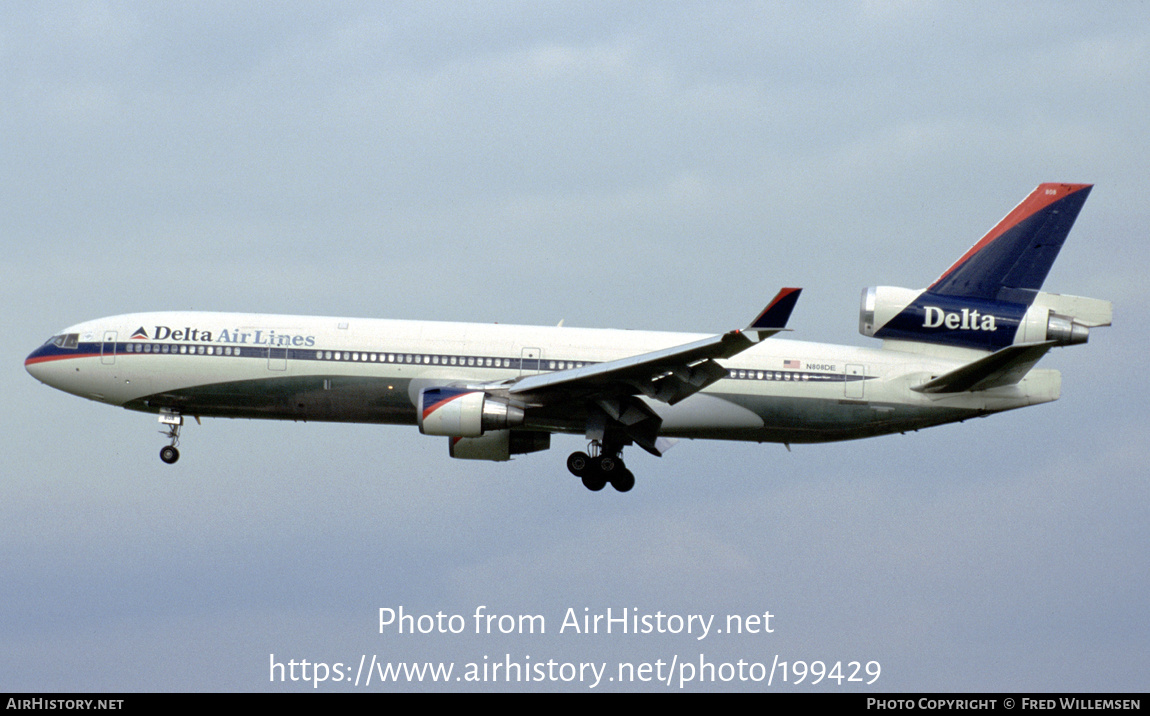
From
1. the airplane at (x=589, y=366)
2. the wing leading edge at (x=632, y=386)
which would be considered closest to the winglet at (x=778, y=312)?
the wing leading edge at (x=632, y=386)

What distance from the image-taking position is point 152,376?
3931cm

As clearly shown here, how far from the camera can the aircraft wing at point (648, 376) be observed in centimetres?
3381

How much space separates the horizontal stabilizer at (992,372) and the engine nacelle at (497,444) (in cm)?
1115

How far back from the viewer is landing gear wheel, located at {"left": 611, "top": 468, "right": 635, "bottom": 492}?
39.3 m

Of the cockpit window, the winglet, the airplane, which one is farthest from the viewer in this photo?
the cockpit window

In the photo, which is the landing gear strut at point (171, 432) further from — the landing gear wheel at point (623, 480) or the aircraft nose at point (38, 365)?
the landing gear wheel at point (623, 480)

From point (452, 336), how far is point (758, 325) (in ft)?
35.4

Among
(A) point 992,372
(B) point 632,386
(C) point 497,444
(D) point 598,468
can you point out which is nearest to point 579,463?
(D) point 598,468

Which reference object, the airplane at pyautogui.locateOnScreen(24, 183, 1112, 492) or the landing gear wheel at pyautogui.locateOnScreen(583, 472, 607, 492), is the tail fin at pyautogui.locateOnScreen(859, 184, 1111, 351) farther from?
the landing gear wheel at pyautogui.locateOnScreen(583, 472, 607, 492)

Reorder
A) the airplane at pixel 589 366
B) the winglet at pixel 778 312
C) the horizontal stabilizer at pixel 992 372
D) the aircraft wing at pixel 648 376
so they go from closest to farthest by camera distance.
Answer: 1. the winglet at pixel 778 312
2. the aircraft wing at pixel 648 376
3. the horizontal stabilizer at pixel 992 372
4. the airplane at pixel 589 366

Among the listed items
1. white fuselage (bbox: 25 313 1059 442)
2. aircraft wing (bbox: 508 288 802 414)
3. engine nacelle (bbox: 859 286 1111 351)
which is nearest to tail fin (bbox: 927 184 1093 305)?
engine nacelle (bbox: 859 286 1111 351)

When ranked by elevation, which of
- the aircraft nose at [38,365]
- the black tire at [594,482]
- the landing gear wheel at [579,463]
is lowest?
the black tire at [594,482]

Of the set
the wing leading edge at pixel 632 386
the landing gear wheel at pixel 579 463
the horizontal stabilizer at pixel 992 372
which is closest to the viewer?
the wing leading edge at pixel 632 386

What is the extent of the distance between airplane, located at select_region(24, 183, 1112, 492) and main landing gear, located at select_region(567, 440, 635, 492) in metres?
0.04
